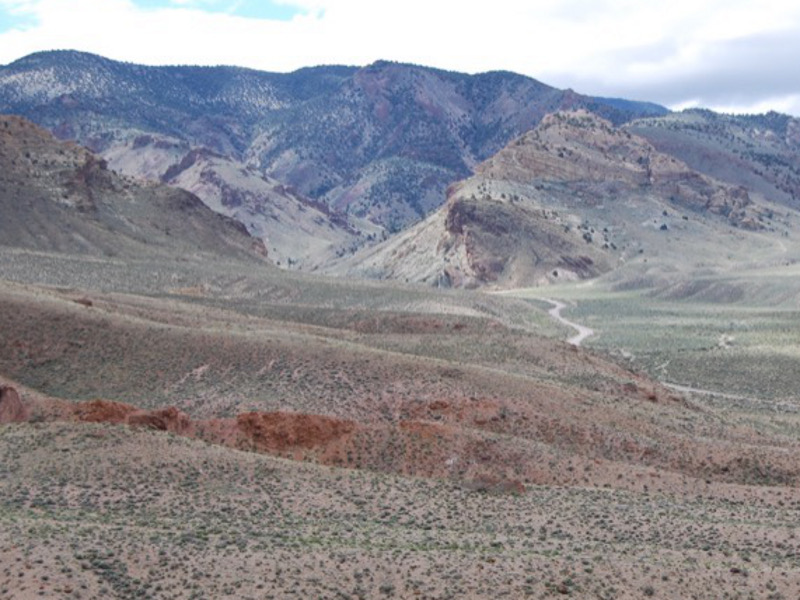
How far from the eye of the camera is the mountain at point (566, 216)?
463 ft

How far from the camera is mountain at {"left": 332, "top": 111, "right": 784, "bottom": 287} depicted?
5561 inches

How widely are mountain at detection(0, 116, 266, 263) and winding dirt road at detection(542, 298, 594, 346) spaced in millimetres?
31449

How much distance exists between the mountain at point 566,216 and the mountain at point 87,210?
114 feet

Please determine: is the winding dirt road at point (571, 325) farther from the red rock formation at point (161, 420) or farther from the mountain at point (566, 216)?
the red rock formation at point (161, 420)

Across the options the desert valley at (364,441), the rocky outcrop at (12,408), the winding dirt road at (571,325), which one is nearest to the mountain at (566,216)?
the winding dirt road at (571,325)

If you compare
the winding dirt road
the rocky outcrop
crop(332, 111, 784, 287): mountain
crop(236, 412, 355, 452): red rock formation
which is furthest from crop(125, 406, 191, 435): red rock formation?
crop(332, 111, 784, 287): mountain

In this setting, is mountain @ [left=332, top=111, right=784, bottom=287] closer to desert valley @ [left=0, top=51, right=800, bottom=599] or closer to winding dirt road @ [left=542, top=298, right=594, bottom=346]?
winding dirt road @ [left=542, top=298, right=594, bottom=346]

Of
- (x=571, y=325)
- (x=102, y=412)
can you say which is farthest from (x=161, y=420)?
(x=571, y=325)

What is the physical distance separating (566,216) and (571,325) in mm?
62208

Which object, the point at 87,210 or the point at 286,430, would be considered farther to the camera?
the point at 87,210

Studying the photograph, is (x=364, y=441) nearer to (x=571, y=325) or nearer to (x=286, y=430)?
(x=286, y=430)

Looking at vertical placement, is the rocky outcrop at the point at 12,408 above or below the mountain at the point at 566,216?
below

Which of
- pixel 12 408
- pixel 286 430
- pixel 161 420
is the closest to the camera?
pixel 161 420

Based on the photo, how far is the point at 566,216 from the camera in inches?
6009
